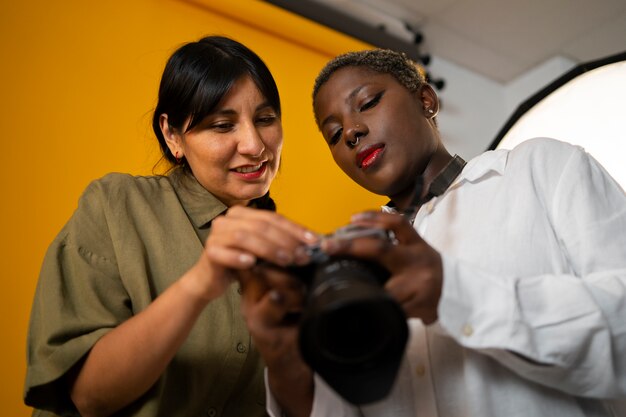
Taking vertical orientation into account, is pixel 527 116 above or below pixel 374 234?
above

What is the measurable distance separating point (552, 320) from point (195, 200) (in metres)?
0.66

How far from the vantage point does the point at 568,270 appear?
0.79 m

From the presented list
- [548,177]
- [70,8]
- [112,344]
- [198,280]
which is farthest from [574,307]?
[70,8]

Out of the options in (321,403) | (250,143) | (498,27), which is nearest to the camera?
(321,403)

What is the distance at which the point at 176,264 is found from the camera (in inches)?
37.7

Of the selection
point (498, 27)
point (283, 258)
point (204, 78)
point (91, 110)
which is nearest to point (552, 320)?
point (283, 258)

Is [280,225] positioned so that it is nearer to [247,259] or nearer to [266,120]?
[247,259]

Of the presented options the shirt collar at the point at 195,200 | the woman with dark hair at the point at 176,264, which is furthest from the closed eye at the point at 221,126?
the shirt collar at the point at 195,200

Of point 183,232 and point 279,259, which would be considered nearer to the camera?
point 279,259

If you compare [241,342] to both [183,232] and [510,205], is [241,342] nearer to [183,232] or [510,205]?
[183,232]

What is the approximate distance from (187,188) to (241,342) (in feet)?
1.08

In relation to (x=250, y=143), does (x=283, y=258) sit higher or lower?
lower

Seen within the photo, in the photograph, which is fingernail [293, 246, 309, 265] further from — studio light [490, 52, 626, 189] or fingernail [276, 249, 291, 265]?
studio light [490, 52, 626, 189]

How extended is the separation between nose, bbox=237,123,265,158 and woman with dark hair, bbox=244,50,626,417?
0.47ft
